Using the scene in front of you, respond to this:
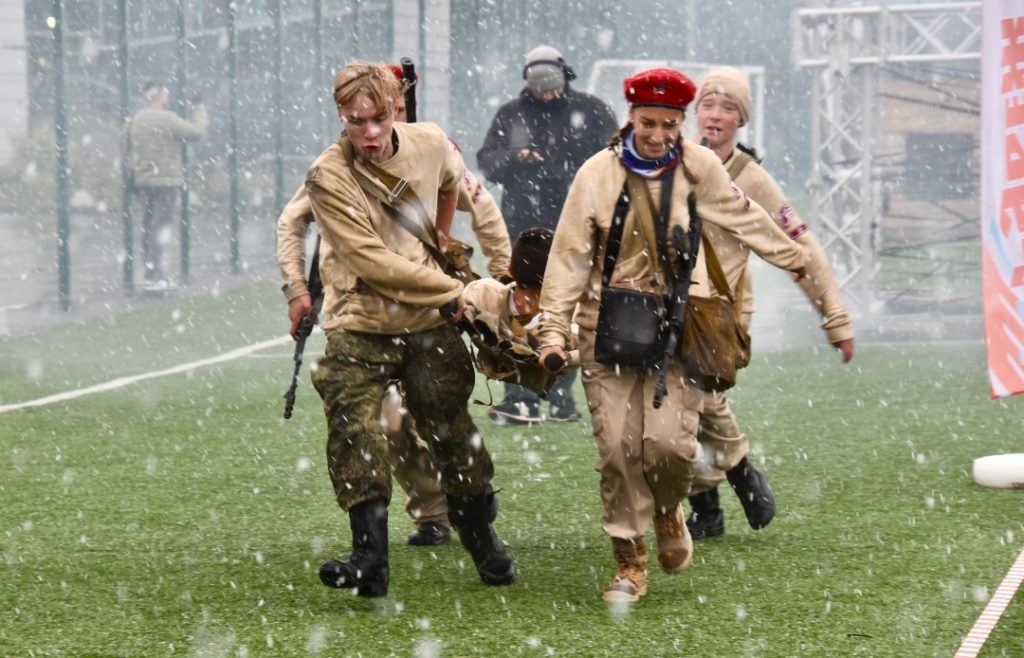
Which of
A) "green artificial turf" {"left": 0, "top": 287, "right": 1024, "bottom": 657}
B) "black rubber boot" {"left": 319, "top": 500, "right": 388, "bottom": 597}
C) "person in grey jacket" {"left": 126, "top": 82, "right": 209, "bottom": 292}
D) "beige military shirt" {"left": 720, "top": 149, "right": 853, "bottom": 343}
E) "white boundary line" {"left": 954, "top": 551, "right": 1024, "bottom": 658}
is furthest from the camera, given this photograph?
"person in grey jacket" {"left": 126, "top": 82, "right": 209, "bottom": 292}

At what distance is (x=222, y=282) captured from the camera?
20.2 metres

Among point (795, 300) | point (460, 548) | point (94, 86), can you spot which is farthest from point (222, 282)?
point (460, 548)

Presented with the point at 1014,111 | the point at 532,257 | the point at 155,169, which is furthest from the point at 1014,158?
the point at 155,169

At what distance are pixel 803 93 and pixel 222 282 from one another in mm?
39949

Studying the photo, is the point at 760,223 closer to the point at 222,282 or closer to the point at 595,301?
the point at 595,301

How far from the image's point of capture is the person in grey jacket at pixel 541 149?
9703mm

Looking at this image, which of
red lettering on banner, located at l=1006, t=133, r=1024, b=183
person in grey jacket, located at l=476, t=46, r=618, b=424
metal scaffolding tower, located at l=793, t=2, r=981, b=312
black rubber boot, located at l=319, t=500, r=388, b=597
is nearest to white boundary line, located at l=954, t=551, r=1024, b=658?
black rubber boot, located at l=319, t=500, r=388, b=597

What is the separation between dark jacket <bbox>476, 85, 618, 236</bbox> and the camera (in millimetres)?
9711

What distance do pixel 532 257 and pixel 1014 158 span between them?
2.78m

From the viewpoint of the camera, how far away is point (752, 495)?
258 inches

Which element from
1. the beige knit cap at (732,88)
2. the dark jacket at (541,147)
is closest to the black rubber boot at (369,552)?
the beige knit cap at (732,88)

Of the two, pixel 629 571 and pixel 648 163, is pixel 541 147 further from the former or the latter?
pixel 629 571

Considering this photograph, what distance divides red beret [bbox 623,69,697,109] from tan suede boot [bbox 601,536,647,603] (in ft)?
4.44

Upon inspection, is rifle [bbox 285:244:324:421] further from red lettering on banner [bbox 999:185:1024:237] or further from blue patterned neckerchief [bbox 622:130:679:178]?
red lettering on banner [bbox 999:185:1024:237]
